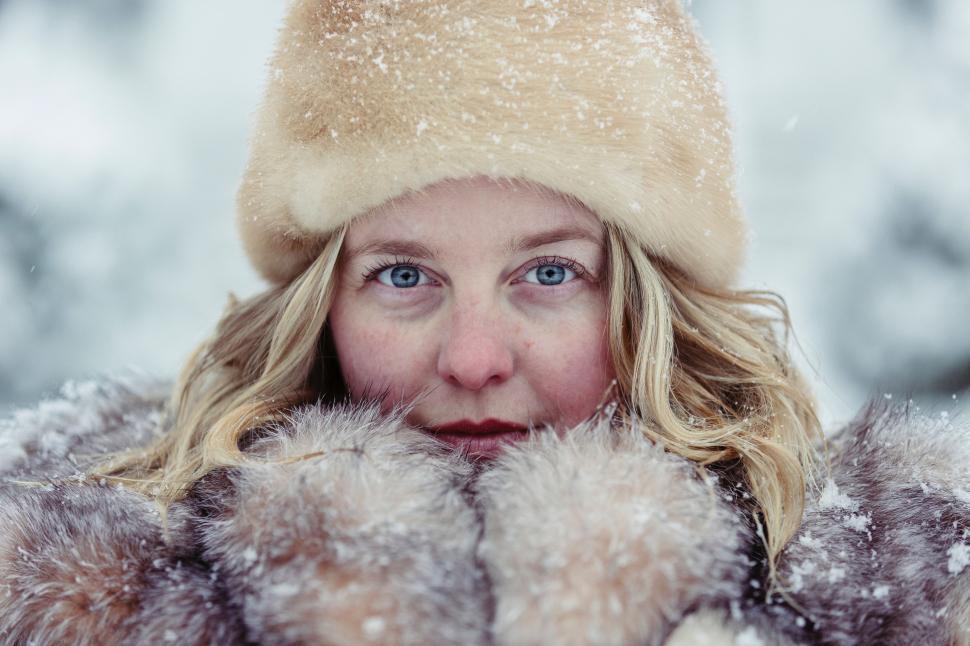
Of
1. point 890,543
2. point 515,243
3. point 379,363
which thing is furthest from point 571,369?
point 890,543

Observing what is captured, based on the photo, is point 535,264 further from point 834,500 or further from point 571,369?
point 834,500

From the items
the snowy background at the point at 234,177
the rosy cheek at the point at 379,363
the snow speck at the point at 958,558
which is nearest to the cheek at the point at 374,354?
the rosy cheek at the point at 379,363

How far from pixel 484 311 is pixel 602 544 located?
62cm

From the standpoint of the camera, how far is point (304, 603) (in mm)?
1077

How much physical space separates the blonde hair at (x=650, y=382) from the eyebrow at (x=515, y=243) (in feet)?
0.26

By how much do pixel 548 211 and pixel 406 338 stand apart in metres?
0.41

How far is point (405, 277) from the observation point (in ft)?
5.65

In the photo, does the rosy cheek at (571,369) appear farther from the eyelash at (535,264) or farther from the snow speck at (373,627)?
the snow speck at (373,627)

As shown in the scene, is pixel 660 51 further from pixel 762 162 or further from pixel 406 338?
pixel 762 162

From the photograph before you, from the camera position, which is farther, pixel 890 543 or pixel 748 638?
pixel 890 543

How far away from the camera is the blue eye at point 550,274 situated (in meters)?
1.65

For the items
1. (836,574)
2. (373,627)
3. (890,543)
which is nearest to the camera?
(373,627)

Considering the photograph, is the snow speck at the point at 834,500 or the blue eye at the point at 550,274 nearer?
the snow speck at the point at 834,500

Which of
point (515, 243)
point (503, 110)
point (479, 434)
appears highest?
point (503, 110)
